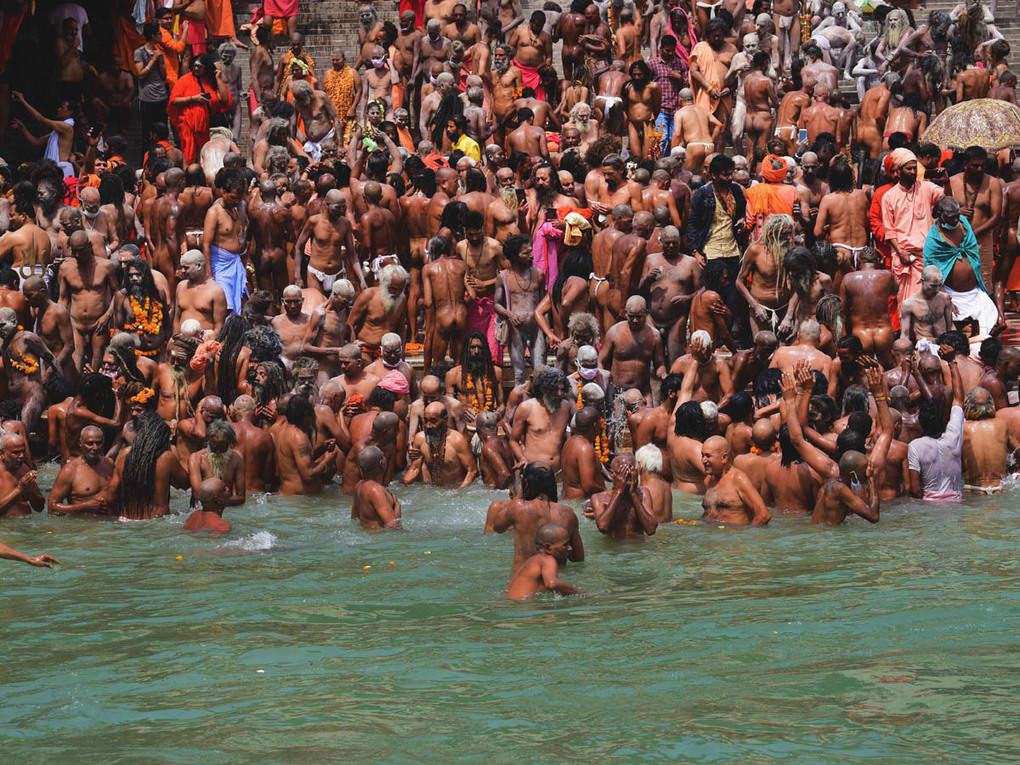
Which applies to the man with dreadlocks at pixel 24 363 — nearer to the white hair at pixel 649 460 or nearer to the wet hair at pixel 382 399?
the wet hair at pixel 382 399

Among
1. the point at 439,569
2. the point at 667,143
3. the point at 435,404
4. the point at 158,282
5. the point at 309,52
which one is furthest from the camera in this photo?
the point at 309,52

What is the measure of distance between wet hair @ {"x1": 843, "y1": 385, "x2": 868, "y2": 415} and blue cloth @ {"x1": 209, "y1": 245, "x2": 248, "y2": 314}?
6.21 metres

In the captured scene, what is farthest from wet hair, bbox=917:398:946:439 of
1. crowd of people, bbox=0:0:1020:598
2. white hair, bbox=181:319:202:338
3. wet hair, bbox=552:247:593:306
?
white hair, bbox=181:319:202:338

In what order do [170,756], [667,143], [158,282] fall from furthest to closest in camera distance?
[667,143]
[158,282]
[170,756]

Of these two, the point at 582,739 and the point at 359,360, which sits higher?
the point at 359,360

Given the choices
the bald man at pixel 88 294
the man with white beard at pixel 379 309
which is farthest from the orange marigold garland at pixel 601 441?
the bald man at pixel 88 294

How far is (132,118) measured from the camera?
21.5 m

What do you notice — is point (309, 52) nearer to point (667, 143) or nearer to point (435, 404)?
point (667, 143)

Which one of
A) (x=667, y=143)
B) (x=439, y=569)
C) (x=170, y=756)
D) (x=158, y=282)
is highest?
(x=667, y=143)

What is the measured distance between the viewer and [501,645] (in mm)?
9812

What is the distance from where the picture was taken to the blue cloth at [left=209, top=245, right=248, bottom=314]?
52.2ft

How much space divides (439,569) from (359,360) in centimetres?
319

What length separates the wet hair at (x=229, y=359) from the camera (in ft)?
48.2

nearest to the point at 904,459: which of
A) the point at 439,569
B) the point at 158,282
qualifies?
the point at 439,569
